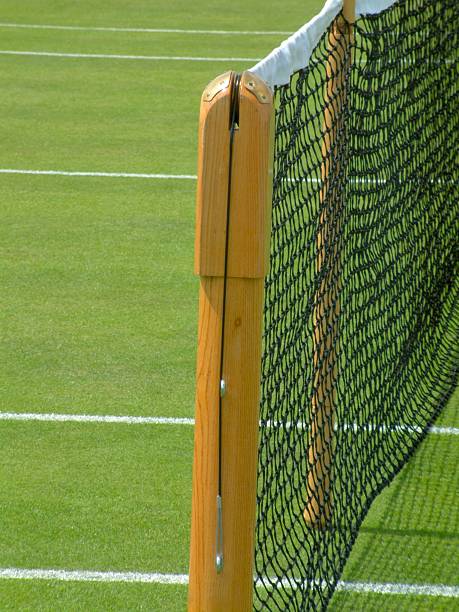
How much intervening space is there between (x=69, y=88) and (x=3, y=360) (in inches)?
294

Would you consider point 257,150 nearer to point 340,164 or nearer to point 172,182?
point 340,164

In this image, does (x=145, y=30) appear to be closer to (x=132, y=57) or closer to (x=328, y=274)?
(x=132, y=57)

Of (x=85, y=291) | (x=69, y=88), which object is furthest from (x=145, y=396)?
(x=69, y=88)

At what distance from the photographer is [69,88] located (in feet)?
44.5

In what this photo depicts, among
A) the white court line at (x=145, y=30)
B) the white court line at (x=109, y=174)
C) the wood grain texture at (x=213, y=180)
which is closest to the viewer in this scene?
the wood grain texture at (x=213, y=180)

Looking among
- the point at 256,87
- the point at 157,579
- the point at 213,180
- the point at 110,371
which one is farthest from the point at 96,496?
the point at 256,87

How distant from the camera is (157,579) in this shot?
4.57m

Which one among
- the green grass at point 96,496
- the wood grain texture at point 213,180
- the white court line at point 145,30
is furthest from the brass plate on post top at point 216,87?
the white court line at point 145,30

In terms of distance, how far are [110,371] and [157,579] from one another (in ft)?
6.91

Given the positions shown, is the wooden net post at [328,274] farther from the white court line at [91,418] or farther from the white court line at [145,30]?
the white court line at [145,30]

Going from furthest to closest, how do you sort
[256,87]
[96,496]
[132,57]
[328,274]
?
[132,57], [96,496], [328,274], [256,87]

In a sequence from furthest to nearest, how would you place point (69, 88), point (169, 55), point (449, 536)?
point (169, 55), point (69, 88), point (449, 536)

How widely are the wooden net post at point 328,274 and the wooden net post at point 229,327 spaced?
1555mm

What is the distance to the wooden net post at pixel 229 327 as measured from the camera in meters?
2.77
